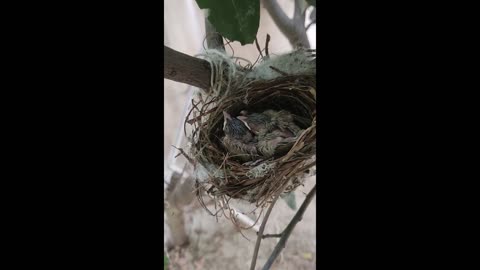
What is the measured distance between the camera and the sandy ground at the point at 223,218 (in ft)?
1.68

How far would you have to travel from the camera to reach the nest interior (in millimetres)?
600

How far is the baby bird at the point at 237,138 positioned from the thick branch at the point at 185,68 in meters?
0.12

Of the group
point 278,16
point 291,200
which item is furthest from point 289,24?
point 291,200

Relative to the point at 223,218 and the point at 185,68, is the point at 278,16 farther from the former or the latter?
the point at 223,218

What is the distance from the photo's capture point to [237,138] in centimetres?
68

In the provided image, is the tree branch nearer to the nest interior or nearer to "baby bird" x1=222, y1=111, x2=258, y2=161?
the nest interior

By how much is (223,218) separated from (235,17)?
365 mm
